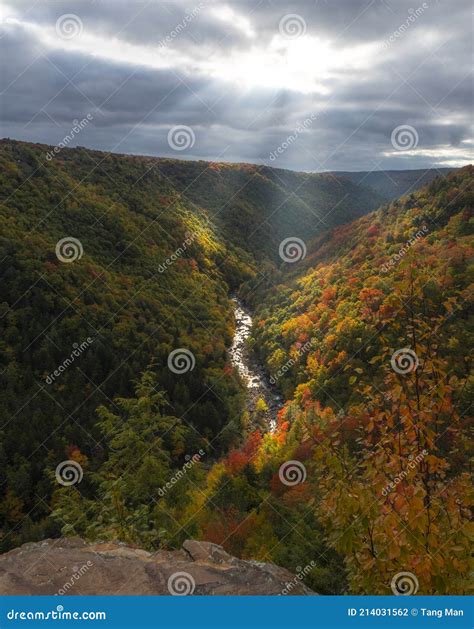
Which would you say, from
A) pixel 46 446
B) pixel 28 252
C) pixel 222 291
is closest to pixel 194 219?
pixel 222 291

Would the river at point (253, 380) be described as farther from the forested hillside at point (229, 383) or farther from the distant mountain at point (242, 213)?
the distant mountain at point (242, 213)
